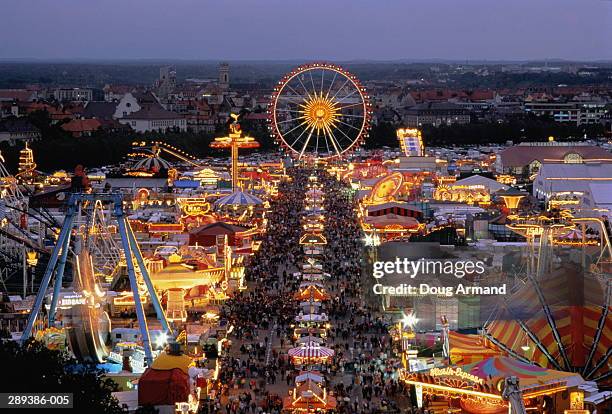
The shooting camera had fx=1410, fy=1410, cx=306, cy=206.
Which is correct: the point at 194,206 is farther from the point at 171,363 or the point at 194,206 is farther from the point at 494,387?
the point at 494,387

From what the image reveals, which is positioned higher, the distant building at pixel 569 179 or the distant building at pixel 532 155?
the distant building at pixel 569 179

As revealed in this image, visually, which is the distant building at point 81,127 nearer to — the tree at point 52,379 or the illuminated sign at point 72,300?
the illuminated sign at point 72,300

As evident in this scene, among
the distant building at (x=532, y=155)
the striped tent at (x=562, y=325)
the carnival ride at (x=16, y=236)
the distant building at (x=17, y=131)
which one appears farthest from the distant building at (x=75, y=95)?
the striped tent at (x=562, y=325)

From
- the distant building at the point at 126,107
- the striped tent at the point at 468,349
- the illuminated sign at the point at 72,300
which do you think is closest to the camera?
the striped tent at the point at 468,349

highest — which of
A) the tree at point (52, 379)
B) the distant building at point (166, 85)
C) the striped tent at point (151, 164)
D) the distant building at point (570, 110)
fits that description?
the tree at point (52, 379)

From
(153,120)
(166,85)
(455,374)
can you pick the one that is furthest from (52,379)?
(166,85)

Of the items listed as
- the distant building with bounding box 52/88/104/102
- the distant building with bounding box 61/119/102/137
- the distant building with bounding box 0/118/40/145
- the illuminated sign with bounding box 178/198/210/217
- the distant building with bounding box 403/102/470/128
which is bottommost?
the distant building with bounding box 52/88/104/102

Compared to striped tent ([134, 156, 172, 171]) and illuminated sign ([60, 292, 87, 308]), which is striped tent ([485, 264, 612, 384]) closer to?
illuminated sign ([60, 292, 87, 308])

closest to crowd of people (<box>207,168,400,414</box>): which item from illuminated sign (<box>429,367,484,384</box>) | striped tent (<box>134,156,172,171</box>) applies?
illuminated sign (<box>429,367,484,384</box>)
